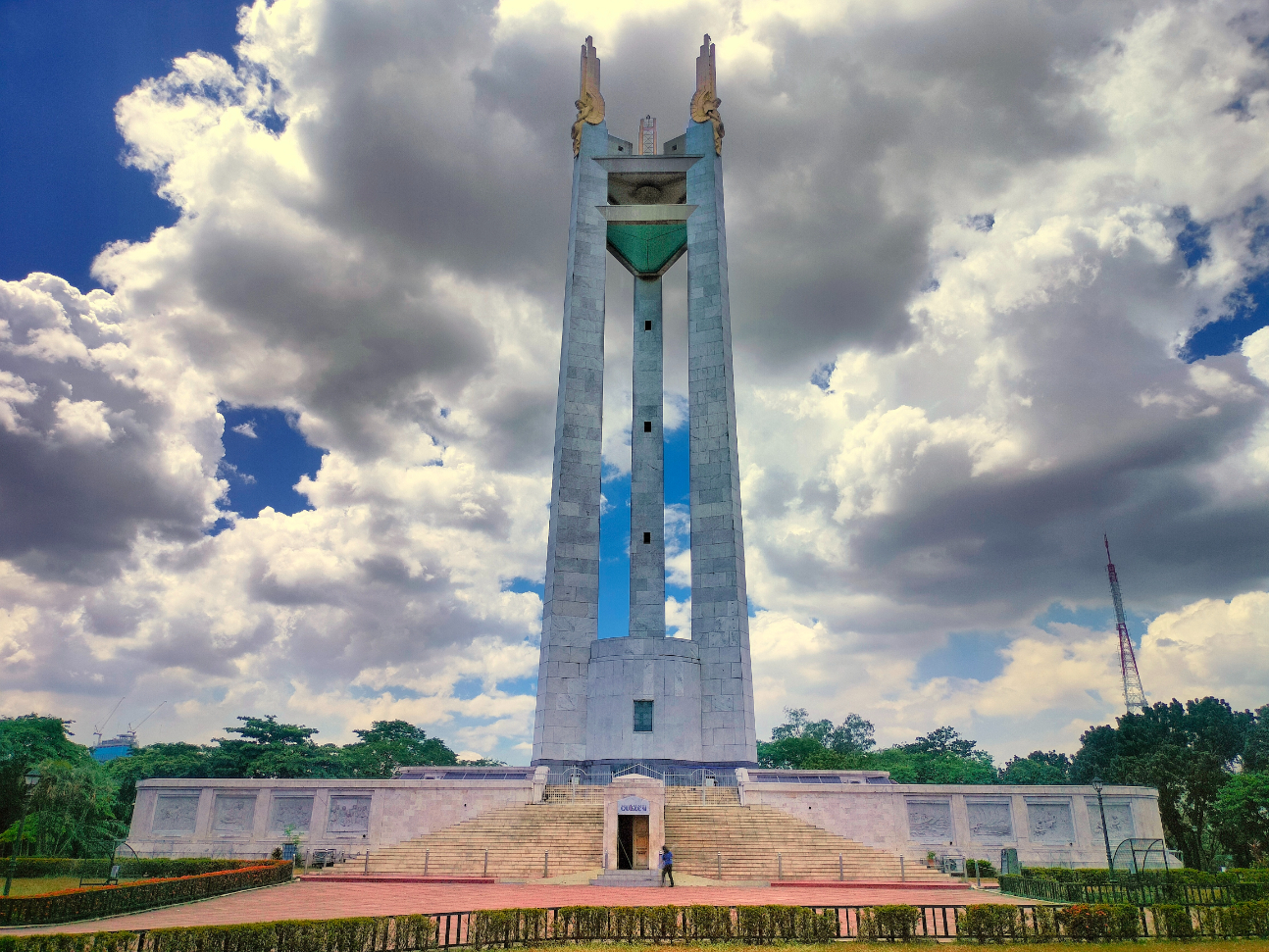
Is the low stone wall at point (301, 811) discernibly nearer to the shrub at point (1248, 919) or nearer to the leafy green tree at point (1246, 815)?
the shrub at point (1248, 919)

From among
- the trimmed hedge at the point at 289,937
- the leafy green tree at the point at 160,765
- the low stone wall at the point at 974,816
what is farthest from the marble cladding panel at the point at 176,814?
the leafy green tree at the point at 160,765

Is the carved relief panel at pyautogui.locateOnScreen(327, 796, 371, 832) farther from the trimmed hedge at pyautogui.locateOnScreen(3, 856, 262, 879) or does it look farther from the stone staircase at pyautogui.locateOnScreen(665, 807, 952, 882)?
the stone staircase at pyautogui.locateOnScreen(665, 807, 952, 882)

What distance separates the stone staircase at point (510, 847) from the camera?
76.0ft

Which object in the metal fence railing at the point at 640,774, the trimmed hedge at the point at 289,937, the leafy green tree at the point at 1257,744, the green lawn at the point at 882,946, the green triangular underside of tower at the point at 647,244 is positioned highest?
the green triangular underside of tower at the point at 647,244

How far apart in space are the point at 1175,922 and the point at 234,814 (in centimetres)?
2832

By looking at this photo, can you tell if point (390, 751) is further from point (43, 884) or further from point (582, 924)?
point (582, 924)

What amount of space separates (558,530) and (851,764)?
44.1m

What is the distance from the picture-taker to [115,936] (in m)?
11.8

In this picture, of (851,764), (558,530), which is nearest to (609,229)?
(558,530)

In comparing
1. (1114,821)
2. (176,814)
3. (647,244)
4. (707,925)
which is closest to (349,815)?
(176,814)

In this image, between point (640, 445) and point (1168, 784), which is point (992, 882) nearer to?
point (640, 445)

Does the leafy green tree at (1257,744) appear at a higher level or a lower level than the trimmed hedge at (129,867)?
higher

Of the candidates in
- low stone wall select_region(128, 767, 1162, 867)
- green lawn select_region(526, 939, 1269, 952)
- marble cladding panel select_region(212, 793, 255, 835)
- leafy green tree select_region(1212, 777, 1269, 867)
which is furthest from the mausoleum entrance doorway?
leafy green tree select_region(1212, 777, 1269, 867)

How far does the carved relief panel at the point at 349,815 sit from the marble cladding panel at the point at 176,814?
5.34 meters
